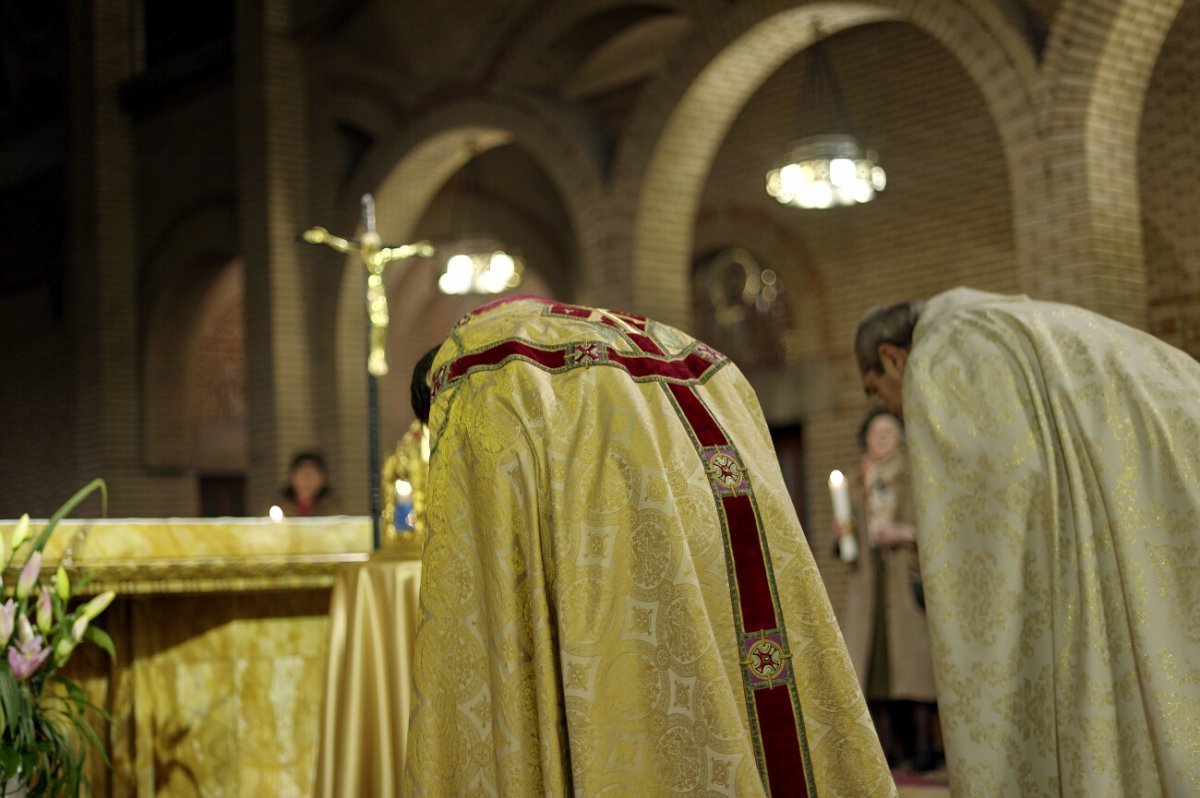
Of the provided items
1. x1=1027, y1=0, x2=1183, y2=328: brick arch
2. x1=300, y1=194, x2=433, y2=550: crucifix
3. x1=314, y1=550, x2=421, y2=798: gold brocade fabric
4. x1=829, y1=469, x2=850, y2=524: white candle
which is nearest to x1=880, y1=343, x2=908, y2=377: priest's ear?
x1=314, y1=550, x2=421, y2=798: gold brocade fabric

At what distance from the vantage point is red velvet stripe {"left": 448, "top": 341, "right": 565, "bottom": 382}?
8.04 ft

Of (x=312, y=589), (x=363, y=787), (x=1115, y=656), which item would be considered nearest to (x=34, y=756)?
(x=363, y=787)

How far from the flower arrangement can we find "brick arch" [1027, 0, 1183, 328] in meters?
5.28

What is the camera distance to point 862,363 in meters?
3.63

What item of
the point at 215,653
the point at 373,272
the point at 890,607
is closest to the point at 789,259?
the point at 890,607

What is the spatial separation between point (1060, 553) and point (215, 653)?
8.70 feet

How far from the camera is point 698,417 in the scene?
99.3 inches

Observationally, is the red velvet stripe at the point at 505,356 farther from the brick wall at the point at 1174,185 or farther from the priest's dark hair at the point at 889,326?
the brick wall at the point at 1174,185

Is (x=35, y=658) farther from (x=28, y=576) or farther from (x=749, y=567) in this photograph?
(x=749, y=567)

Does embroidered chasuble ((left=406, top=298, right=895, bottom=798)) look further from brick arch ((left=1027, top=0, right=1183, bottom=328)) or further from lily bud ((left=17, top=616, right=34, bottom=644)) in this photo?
brick arch ((left=1027, top=0, right=1183, bottom=328))

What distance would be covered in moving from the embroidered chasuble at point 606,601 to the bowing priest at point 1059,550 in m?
0.82

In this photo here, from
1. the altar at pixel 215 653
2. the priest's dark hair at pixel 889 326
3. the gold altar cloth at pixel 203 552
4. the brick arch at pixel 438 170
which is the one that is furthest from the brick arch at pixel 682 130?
the priest's dark hair at pixel 889 326

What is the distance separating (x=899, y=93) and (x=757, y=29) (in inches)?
87.1

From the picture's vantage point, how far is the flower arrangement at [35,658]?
10.3ft
